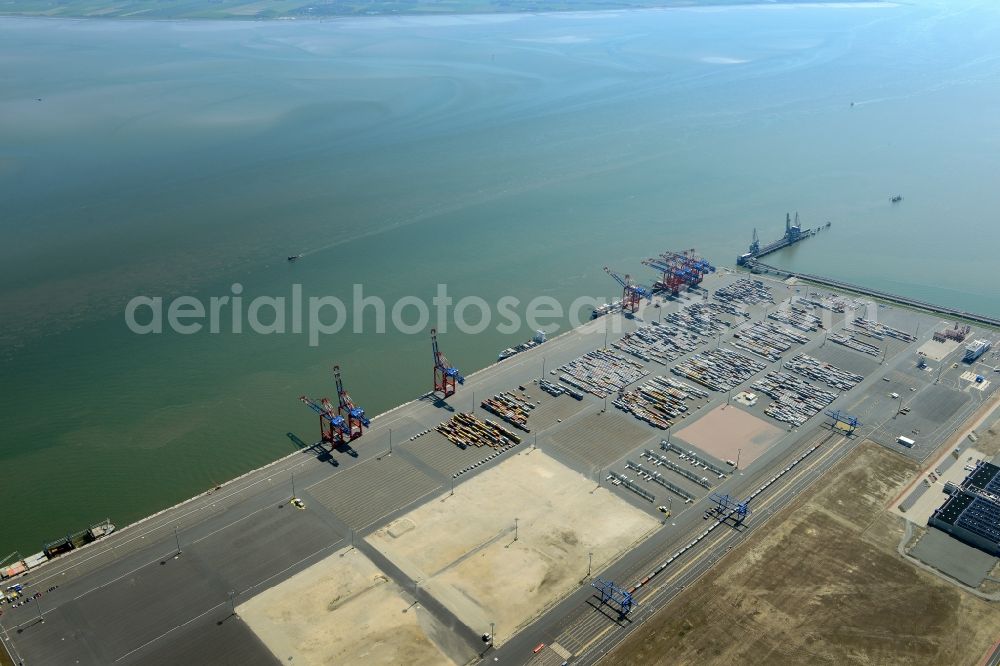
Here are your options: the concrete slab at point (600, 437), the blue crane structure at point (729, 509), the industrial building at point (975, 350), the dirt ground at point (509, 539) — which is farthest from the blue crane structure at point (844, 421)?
the dirt ground at point (509, 539)

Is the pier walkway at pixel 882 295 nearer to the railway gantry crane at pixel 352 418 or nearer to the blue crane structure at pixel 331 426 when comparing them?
the railway gantry crane at pixel 352 418

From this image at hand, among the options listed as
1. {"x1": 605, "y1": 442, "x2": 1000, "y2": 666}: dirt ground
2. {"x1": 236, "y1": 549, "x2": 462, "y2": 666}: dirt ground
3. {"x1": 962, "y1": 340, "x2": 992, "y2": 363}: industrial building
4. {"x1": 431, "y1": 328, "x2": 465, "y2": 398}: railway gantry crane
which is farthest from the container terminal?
{"x1": 605, "y1": 442, "x2": 1000, "y2": 666}: dirt ground

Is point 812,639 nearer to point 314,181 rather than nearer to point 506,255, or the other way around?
point 506,255

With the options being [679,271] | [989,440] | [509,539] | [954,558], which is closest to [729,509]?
[954,558]

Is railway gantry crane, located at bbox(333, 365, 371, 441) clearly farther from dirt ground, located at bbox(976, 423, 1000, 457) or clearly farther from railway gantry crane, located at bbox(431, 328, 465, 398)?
dirt ground, located at bbox(976, 423, 1000, 457)

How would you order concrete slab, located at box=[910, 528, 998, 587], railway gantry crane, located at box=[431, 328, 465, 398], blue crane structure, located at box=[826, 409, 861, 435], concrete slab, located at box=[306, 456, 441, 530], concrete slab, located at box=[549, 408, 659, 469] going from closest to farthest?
concrete slab, located at box=[910, 528, 998, 587]
concrete slab, located at box=[306, 456, 441, 530]
concrete slab, located at box=[549, 408, 659, 469]
blue crane structure, located at box=[826, 409, 861, 435]
railway gantry crane, located at box=[431, 328, 465, 398]

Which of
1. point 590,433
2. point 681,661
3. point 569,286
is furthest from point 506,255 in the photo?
point 681,661
